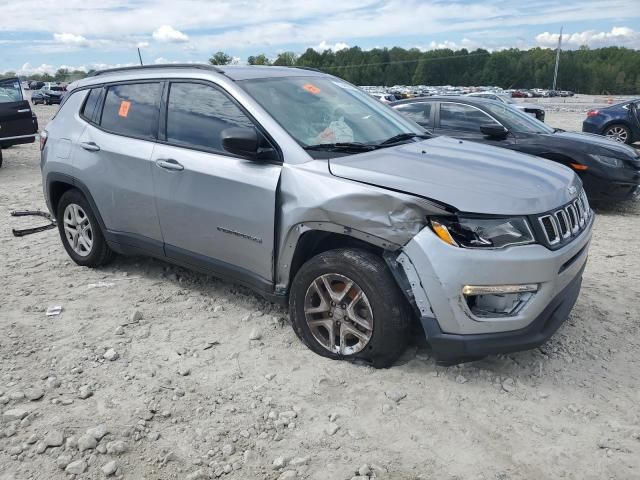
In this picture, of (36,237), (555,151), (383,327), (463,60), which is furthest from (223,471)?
(463,60)

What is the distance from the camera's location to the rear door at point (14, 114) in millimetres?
11477

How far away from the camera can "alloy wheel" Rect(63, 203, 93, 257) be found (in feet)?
16.5

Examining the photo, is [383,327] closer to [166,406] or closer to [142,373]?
[166,406]

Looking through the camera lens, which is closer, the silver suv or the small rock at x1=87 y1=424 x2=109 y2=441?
the small rock at x1=87 y1=424 x2=109 y2=441

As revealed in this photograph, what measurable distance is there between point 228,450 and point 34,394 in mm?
1291

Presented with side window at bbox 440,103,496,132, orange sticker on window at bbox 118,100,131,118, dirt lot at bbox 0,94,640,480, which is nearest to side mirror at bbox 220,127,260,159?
dirt lot at bbox 0,94,640,480

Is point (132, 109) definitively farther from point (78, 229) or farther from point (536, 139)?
point (536, 139)

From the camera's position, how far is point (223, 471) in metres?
2.60

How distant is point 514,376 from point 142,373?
88.6 inches

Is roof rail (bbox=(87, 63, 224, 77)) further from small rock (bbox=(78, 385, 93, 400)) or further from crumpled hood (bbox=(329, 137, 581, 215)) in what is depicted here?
small rock (bbox=(78, 385, 93, 400))

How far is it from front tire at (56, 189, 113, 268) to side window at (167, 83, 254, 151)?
135 centimetres

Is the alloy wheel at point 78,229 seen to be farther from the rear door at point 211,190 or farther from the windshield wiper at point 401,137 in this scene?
the windshield wiper at point 401,137

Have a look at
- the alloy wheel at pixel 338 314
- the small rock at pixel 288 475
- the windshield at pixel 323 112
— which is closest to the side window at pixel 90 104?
the windshield at pixel 323 112

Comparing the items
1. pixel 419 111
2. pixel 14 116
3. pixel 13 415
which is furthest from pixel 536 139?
pixel 14 116
